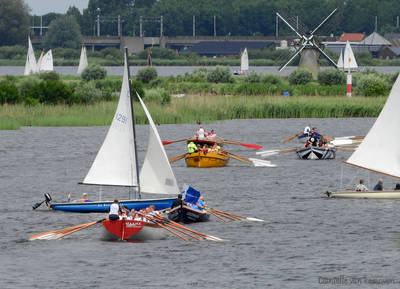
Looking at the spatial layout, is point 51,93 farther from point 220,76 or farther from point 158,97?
point 220,76

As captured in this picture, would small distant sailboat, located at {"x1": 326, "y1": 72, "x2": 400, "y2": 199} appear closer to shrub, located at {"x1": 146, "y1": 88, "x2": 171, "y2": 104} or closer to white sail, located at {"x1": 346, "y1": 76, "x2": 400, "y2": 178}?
white sail, located at {"x1": 346, "y1": 76, "x2": 400, "y2": 178}

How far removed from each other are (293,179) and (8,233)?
26618 mm

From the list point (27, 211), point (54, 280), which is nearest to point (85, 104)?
point (27, 211)

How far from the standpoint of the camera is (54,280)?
40625 millimetres

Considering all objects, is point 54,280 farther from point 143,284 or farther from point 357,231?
point 357,231

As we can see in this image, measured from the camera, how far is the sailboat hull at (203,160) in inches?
2985

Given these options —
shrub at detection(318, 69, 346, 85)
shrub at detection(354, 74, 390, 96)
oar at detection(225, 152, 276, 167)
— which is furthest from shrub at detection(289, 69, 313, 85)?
oar at detection(225, 152, 276, 167)

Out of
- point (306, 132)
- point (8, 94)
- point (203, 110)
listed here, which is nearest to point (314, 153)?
point (306, 132)

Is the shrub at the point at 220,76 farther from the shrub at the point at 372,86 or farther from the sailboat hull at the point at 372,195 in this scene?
the sailboat hull at the point at 372,195

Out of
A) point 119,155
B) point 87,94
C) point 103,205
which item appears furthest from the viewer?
point 87,94

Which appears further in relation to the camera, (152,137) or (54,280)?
(152,137)

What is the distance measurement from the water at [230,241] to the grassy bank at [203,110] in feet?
76.7

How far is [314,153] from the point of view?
269ft

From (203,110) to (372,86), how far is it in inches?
1172
